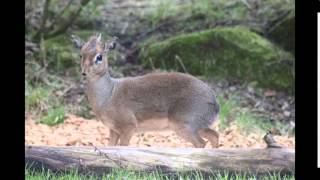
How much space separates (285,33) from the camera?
7.96 m

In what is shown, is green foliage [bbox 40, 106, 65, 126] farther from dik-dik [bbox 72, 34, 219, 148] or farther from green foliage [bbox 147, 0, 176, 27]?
green foliage [bbox 147, 0, 176, 27]

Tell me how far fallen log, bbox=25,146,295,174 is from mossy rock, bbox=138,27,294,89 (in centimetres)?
323

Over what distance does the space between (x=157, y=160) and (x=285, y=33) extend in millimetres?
4142

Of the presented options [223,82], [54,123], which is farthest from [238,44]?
[54,123]

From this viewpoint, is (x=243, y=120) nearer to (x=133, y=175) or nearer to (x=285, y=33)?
(x=285, y=33)

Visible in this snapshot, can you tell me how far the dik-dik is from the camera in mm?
4895

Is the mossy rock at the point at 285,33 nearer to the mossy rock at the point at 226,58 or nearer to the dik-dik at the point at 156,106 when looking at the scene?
the mossy rock at the point at 226,58

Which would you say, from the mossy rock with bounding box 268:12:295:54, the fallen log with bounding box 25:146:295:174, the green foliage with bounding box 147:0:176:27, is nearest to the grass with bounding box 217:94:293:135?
the mossy rock with bounding box 268:12:295:54

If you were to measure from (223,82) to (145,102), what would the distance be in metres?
2.48

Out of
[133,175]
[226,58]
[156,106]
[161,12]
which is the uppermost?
[161,12]

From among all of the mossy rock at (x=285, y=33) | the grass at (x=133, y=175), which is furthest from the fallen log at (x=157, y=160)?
the mossy rock at (x=285, y=33)

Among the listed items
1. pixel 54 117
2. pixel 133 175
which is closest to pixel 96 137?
pixel 54 117

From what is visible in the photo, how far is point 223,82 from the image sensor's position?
7.40 meters
